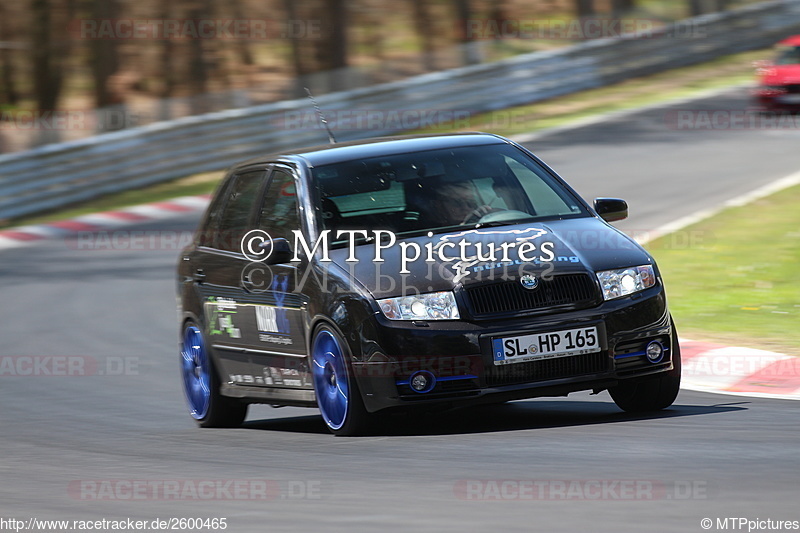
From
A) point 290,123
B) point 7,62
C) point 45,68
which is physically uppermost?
point 45,68

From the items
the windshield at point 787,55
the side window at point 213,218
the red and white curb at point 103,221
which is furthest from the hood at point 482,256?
the windshield at point 787,55

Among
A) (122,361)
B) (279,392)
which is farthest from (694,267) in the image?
(279,392)

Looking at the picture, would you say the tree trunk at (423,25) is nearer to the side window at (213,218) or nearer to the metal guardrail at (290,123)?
the metal guardrail at (290,123)

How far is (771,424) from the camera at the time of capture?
275 inches

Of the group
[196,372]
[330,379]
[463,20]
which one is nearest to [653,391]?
[330,379]

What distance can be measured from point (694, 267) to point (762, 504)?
871 cm

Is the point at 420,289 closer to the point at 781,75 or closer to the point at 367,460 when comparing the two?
the point at 367,460

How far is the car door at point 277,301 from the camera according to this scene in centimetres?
779

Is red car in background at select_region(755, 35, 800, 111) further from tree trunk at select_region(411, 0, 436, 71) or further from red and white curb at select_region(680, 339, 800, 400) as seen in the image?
red and white curb at select_region(680, 339, 800, 400)

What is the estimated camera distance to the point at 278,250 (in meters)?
7.77

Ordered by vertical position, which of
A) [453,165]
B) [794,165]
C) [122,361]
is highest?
[453,165]

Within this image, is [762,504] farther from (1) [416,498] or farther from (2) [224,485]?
(2) [224,485]

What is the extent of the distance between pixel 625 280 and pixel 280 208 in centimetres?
208

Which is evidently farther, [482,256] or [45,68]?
[45,68]
